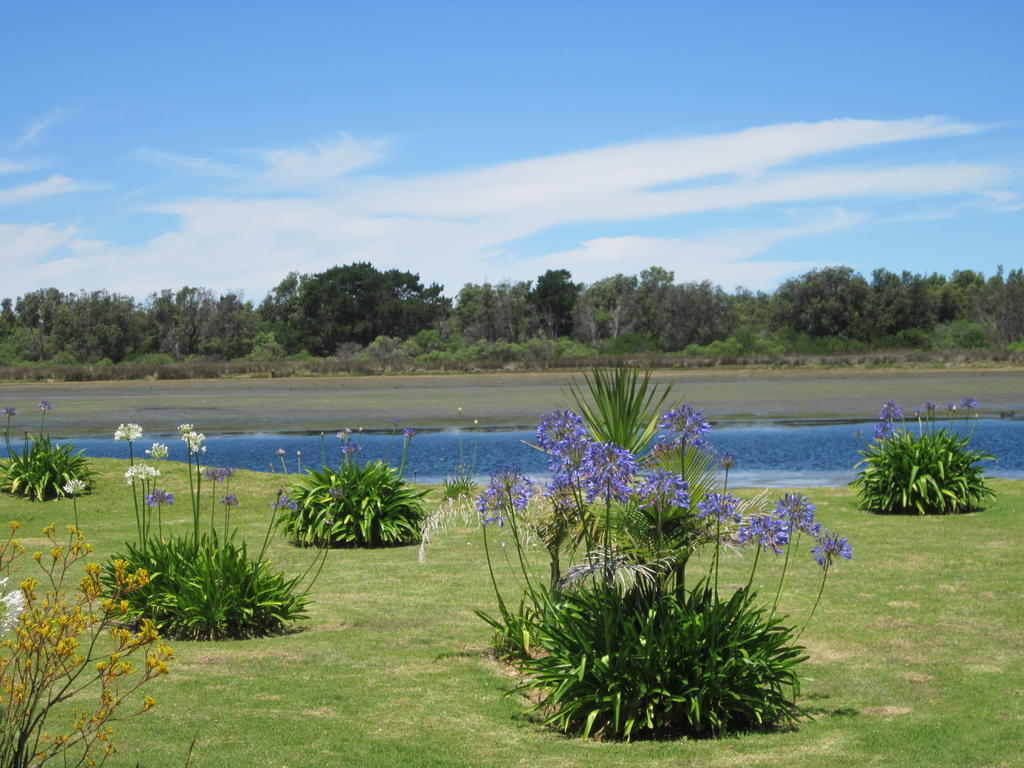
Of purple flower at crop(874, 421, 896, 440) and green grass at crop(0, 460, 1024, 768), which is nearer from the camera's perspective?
green grass at crop(0, 460, 1024, 768)

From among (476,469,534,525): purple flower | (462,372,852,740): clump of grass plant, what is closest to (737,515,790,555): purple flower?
(462,372,852,740): clump of grass plant

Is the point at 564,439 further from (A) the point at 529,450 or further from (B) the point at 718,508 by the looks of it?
(A) the point at 529,450

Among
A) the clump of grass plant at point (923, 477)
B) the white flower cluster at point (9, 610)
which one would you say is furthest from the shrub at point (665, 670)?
the clump of grass plant at point (923, 477)

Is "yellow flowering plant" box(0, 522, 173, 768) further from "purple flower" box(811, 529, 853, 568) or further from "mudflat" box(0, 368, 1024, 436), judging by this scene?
"mudflat" box(0, 368, 1024, 436)

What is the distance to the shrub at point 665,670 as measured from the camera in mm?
6887

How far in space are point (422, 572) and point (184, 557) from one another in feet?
12.4

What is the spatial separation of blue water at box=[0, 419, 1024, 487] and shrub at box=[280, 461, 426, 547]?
6582 millimetres

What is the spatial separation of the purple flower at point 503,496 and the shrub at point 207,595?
2540mm

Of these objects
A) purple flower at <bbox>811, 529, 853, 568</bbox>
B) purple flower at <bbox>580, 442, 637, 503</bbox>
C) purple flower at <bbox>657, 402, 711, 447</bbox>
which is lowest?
purple flower at <bbox>811, 529, 853, 568</bbox>

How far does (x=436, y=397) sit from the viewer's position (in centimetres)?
5256

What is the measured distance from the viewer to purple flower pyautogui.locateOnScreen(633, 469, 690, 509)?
679 centimetres

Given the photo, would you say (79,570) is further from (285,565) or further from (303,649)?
(303,649)

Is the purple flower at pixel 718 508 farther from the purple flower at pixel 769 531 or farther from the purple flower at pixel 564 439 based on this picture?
the purple flower at pixel 564 439

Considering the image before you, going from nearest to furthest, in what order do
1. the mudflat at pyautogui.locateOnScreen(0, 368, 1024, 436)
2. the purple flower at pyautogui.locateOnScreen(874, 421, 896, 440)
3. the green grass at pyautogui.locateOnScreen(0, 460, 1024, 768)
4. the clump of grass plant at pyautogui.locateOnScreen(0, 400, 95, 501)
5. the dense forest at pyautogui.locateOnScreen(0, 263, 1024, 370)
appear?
the green grass at pyautogui.locateOnScreen(0, 460, 1024, 768) < the purple flower at pyautogui.locateOnScreen(874, 421, 896, 440) < the clump of grass plant at pyautogui.locateOnScreen(0, 400, 95, 501) < the mudflat at pyautogui.locateOnScreen(0, 368, 1024, 436) < the dense forest at pyautogui.locateOnScreen(0, 263, 1024, 370)
